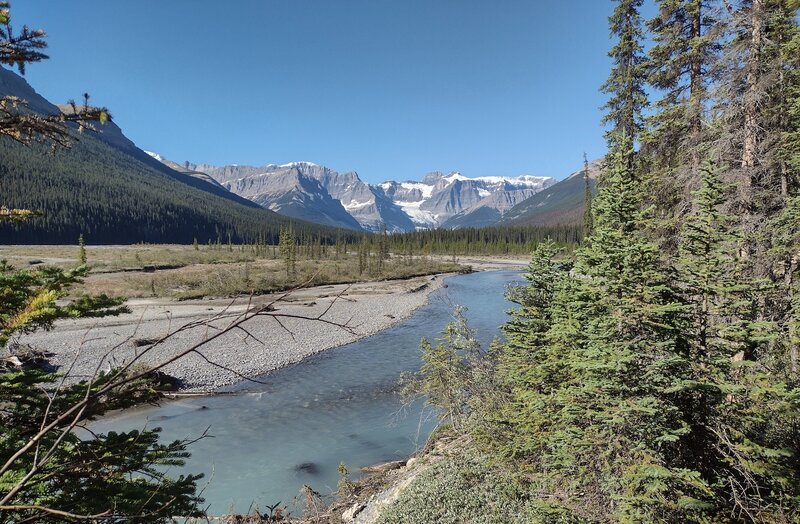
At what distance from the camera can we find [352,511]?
396 inches

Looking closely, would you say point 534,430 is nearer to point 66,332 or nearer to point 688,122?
point 688,122

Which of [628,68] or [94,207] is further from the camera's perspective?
[94,207]

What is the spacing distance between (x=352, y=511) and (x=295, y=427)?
6.75 meters

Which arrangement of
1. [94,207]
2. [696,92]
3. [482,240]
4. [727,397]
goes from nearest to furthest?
[727,397], [696,92], [94,207], [482,240]

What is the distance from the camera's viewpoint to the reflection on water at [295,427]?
12633mm

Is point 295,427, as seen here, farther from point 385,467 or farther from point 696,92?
point 696,92

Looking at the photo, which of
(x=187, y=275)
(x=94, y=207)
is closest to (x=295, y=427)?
(x=187, y=275)

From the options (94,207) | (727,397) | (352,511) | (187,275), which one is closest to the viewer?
(727,397)

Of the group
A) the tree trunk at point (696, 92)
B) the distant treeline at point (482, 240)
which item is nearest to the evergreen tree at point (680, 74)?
the tree trunk at point (696, 92)

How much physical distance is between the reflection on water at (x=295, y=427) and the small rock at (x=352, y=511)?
1995 millimetres

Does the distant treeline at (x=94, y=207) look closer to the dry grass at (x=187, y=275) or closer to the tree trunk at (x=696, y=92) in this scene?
the dry grass at (x=187, y=275)

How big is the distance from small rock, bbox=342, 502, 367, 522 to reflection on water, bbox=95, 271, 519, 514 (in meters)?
1.99

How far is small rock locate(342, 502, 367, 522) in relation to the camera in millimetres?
9859

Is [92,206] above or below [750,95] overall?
above
